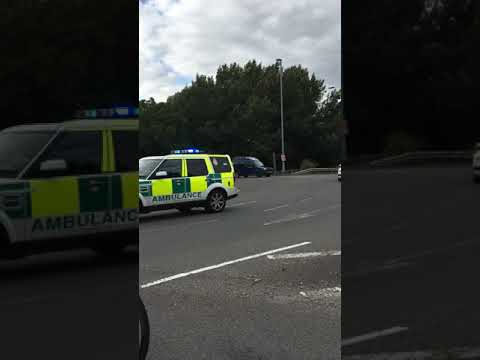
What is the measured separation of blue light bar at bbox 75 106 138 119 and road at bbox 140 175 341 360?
15 centimetres

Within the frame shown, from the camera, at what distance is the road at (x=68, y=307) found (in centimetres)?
165

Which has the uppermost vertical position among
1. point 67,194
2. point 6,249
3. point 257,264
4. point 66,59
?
point 66,59

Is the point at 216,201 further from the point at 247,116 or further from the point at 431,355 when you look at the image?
the point at 431,355

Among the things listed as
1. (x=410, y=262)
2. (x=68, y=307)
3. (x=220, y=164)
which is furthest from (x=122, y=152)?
(x=68, y=307)

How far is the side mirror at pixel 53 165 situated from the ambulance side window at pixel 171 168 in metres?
0.85

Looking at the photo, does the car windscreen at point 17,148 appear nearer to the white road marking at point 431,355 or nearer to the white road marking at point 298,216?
the white road marking at point 298,216

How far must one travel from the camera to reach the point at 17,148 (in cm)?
104

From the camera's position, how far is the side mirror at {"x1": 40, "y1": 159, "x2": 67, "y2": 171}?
153 centimetres

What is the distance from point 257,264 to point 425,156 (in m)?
0.49

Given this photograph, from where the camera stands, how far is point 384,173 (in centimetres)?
66

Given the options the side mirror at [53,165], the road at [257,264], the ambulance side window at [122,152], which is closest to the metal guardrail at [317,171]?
the road at [257,264]

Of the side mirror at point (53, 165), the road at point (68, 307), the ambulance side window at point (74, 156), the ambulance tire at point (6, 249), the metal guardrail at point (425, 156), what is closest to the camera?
the metal guardrail at point (425, 156)

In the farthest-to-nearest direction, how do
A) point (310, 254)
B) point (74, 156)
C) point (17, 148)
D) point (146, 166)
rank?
point (74, 156), point (17, 148), point (310, 254), point (146, 166)

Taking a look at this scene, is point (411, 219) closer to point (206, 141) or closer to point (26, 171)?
point (206, 141)
